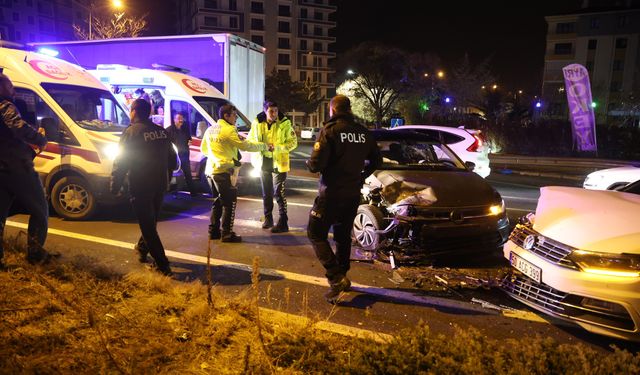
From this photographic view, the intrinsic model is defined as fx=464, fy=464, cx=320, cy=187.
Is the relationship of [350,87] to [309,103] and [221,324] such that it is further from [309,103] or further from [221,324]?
[221,324]

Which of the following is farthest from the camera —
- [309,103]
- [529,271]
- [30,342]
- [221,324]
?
[309,103]

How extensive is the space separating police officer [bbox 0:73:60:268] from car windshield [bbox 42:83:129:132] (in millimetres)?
2983

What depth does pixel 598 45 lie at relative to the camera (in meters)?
53.7

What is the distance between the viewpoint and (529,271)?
4078mm

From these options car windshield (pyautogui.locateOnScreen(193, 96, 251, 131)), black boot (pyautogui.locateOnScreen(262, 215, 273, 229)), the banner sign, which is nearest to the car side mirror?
black boot (pyautogui.locateOnScreen(262, 215, 273, 229))

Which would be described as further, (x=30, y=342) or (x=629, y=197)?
(x=629, y=197)

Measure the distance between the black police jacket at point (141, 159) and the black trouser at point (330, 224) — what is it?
5.65ft

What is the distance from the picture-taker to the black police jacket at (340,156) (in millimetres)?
4375

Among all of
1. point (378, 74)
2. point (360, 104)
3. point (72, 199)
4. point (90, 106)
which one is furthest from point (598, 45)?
point (72, 199)

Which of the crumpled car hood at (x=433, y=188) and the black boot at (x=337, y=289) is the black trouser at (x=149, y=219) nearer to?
the black boot at (x=337, y=289)

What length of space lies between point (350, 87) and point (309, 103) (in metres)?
21.0

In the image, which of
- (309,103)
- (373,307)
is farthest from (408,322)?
(309,103)

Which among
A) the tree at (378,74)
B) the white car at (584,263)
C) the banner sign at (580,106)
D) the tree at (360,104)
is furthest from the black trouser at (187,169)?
the tree at (360,104)

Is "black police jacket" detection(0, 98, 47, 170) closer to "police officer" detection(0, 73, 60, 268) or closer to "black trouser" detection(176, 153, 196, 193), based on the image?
"police officer" detection(0, 73, 60, 268)
